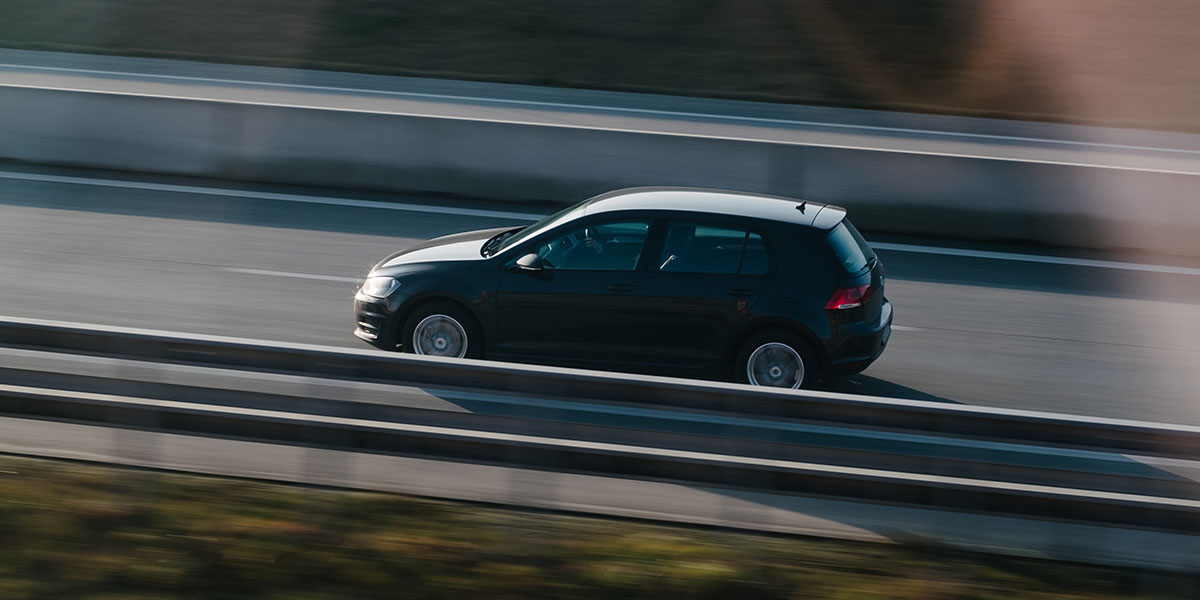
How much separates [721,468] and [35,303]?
693 cm

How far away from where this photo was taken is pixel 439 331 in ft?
27.3

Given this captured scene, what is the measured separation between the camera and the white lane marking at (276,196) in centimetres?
1329

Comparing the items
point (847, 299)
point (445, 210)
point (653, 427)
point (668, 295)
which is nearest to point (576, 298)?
point (668, 295)

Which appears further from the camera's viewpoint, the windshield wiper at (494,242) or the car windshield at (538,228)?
the windshield wiper at (494,242)

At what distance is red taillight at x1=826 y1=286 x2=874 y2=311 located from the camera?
309 inches

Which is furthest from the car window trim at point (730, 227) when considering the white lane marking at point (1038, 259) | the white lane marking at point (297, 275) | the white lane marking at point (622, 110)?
the white lane marking at point (622, 110)

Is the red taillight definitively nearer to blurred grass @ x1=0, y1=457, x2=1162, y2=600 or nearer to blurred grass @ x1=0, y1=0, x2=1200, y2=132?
blurred grass @ x1=0, y1=457, x2=1162, y2=600

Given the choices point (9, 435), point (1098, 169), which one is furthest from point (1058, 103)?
point (9, 435)

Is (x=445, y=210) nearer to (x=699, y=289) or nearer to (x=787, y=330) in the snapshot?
(x=699, y=289)

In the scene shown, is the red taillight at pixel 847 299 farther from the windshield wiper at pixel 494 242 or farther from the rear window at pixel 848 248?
the windshield wiper at pixel 494 242

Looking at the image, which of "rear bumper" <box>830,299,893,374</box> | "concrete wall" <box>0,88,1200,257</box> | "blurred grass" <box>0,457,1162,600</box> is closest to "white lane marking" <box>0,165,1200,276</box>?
"concrete wall" <box>0,88,1200,257</box>

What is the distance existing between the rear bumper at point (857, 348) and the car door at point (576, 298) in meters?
1.41

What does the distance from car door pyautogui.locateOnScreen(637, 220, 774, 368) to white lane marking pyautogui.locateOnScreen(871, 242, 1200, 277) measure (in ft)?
16.4

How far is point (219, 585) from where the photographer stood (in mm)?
4637
